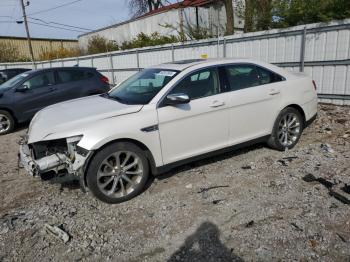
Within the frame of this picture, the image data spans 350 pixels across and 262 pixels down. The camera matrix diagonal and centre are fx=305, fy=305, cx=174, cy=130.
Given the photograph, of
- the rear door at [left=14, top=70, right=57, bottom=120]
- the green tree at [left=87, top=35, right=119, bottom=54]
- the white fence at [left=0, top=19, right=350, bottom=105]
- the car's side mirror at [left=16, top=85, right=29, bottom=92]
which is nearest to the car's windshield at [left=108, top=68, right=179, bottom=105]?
the rear door at [left=14, top=70, right=57, bottom=120]

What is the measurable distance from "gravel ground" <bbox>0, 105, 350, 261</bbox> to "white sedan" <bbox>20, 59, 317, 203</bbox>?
367 mm

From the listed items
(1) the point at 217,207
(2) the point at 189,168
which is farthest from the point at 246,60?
(1) the point at 217,207

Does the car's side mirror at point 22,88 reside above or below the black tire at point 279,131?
above

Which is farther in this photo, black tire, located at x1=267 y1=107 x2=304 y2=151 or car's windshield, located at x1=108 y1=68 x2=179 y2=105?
black tire, located at x1=267 y1=107 x2=304 y2=151

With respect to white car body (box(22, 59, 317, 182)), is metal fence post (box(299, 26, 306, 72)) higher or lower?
higher

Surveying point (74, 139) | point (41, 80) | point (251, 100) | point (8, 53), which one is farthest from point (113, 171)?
point (8, 53)

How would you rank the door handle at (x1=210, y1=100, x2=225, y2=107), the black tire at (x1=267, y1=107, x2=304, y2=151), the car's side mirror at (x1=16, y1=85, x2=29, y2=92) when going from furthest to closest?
the car's side mirror at (x1=16, y1=85, x2=29, y2=92), the black tire at (x1=267, y1=107, x2=304, y2=151), the door handle at (x1=210, y1=100, x2=225, y2=107)

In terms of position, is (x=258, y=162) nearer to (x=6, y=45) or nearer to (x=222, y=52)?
(x=222, y=52)

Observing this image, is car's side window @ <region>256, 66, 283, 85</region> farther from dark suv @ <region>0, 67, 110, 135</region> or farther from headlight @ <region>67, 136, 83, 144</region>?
dark suv @ <region>0, 67, 110, 135</region>

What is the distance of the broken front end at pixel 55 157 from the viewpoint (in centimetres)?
355

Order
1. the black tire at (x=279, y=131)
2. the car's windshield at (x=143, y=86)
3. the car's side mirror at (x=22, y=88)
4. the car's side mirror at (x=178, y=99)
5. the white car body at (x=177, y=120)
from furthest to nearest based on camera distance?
the car's side mirror at (x=22, y=88), the black tire at (x=279, y=131), the car's windshield at (x=143, y=86), the car's side mirror at (x=178, y=99), the white car body at (x=177, y=120)

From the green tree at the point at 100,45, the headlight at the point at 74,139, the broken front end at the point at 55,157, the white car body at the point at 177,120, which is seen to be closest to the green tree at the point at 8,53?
the green tree at the point at 100,45

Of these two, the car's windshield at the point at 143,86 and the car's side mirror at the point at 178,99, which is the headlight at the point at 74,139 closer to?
the car's windshield at the point at 143,86

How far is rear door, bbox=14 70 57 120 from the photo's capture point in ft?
27.4
